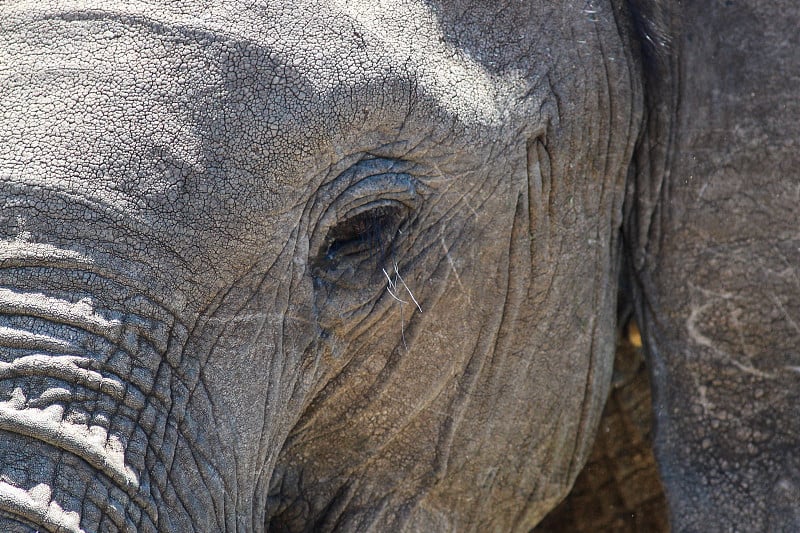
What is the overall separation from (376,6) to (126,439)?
0.87 metres

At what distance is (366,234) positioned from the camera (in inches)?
90.1

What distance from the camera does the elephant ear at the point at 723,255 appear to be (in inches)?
94.1

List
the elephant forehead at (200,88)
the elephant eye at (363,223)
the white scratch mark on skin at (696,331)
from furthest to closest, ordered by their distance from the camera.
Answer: the white scratch mark on skin at (696,331)
the elephant eye at (363,223)
the elephant forehead at (200,88)

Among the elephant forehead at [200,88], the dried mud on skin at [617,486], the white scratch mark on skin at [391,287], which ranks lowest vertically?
the dried mud on skin at [617,486]

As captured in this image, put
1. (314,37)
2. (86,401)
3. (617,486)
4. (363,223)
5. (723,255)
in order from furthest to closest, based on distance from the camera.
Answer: (617,486) < (723,255) < (363,223) < (314,37) < (86,401)

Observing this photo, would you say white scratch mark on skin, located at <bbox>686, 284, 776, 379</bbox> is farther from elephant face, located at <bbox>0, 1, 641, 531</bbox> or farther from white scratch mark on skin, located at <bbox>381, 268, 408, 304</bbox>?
white scratch mark on skin, located at <bbox>381, 268, 408, 304</bbox>

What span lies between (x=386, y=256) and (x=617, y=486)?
113cm

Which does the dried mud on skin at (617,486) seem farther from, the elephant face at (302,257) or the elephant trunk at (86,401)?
the elephant trunk at (86,401)

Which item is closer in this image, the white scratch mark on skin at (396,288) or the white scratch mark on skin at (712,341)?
the white scratch mark on skin at (396,288)

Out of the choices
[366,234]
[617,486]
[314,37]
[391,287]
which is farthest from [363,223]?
[617,486]

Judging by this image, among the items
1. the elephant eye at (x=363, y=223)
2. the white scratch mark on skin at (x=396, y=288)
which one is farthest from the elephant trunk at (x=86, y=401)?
the white scratch mark on skin at (x=396, y=288)

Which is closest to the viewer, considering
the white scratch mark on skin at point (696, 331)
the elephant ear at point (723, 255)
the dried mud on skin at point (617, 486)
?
the elephant ear at point (723, 255)

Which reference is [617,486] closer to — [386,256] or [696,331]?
[696,331]

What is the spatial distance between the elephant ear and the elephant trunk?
101 cm
